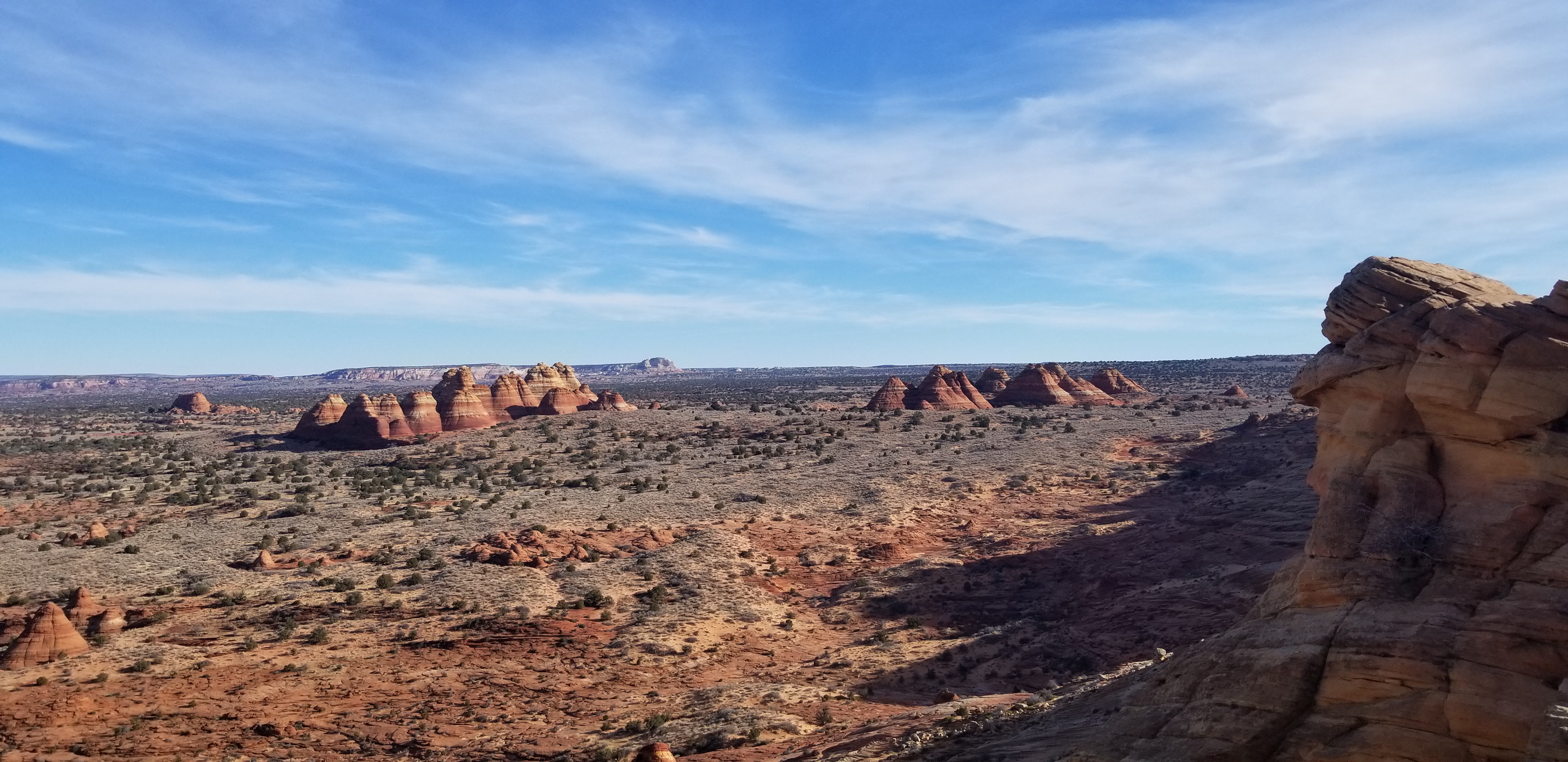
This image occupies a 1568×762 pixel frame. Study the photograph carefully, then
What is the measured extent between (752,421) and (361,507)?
109 feet

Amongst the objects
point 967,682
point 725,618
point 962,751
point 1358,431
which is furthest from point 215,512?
point 1358,431

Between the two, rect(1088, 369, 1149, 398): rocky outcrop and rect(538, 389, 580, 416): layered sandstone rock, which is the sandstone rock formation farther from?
rect(1088, 369, 1149, 398): rocky outcrop

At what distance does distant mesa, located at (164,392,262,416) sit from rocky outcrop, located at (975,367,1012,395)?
74.8m

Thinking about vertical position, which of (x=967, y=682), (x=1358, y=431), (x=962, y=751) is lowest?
(x=967, y=682)

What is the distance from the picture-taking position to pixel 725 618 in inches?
992

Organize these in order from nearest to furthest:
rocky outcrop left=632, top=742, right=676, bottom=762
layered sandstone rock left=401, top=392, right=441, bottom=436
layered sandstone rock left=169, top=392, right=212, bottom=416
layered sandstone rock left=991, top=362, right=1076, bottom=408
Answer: rocky outcrop left=632, top=742, right=676, bottom=762 → layered sandstone rock left=401, top=392, right=441, bottom=436 → layered sandstone rock left=991, top=362, right=1076, bottom=408 → layered sandstone rock left=169, top=392, right=212, bottom=416

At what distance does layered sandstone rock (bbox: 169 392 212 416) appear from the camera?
327 feet

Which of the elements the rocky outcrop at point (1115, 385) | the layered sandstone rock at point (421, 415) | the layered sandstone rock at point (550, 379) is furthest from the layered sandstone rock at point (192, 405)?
the rocky outcrop at point (1115, 385)

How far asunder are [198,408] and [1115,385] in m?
94.8

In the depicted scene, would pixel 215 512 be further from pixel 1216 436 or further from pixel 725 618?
pixel 1216 436

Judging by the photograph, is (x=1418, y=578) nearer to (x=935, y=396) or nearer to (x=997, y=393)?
(x=935, y=396)

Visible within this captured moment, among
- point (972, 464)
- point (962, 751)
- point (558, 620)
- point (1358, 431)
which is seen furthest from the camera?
point (972, 464)

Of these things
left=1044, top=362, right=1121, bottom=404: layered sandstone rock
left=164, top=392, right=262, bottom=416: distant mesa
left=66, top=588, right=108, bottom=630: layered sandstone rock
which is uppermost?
left=1044, top=362, right=1121, bottom=404: layered sandstone rock

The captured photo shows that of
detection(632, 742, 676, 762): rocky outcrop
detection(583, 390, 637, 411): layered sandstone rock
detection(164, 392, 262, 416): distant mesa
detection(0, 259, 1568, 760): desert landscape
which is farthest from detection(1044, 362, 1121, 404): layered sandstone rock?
detection(164, 392, 262, 416): distant mesa
